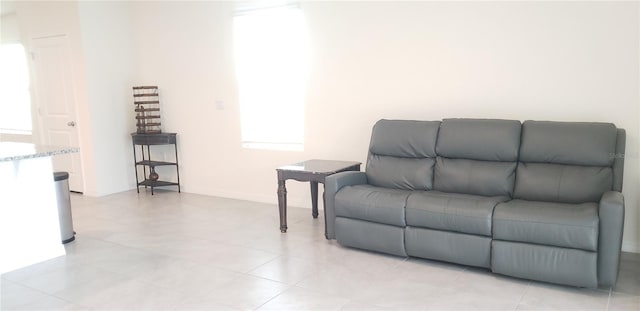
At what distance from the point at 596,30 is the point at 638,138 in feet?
2.66

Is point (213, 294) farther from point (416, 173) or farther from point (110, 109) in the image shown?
point (110, 109)

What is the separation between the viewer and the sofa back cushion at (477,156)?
3459 millimetres

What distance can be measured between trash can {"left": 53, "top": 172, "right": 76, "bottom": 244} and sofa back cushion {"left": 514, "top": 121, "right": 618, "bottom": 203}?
3.60m

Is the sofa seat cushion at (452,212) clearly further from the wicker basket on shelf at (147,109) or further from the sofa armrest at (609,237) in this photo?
the wicker basket on shelf at (147,109)

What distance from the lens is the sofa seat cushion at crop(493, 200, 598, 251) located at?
2.74m

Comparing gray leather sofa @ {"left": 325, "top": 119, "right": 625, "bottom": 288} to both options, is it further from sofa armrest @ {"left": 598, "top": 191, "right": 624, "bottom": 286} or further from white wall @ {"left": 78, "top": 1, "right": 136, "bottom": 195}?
white wall @ {"left": 78, "top": 1, "right": 136, "bottom": 195}

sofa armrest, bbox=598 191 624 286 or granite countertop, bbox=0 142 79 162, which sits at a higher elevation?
granite countertop, bbox=0 142 79 162

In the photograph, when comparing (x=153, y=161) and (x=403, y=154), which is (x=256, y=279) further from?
(x=153, y=161)

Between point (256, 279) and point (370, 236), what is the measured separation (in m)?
0.88

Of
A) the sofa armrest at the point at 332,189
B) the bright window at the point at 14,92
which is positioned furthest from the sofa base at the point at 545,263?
the bright window at the point at 14,92

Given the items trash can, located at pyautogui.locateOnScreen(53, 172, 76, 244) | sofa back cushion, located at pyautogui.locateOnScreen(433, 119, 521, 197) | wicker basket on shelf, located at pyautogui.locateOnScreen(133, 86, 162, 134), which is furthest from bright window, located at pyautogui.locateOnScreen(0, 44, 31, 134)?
sofa back cushion, located at pyautogui.locateOnScreen(433, 119, 521, 197)

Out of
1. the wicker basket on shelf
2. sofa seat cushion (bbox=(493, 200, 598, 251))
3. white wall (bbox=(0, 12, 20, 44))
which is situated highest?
white wall (bbox=(0, 12, 20, 44))

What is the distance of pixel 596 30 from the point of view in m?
3.43

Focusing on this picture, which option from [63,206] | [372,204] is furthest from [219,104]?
[372,204]
